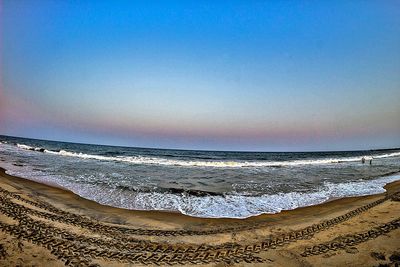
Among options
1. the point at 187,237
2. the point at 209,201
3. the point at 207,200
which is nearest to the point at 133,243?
the point at 187,237

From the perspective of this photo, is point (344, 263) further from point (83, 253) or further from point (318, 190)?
point (318, 190)

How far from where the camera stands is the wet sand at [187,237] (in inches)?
199

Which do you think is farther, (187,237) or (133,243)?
(187,237)

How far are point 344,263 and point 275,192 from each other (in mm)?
8414

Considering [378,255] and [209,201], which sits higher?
[378,255]

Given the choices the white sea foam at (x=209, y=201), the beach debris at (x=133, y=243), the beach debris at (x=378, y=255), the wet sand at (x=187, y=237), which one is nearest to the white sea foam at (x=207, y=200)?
the white sea foam at (x=209, y=201)

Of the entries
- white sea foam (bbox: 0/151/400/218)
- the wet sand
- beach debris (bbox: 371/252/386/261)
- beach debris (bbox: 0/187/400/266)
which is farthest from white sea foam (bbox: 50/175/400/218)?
beach debris (bbox: 371/252/386/261)

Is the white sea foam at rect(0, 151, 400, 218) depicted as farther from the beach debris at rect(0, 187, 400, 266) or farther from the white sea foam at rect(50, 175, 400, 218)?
the beach debris at rect(0, 187, 400, 266)

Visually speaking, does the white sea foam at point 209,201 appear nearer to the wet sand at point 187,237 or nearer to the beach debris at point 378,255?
the wet sand at point 187,237

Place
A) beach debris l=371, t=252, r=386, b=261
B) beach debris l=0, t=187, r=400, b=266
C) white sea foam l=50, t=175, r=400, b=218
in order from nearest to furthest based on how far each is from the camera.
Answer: beach debris l=371, t=252, r=386, b=261 < beach debris l=0, t=187, r=400, b=266 < white sea foam l=50, t=175, r=400, b=218

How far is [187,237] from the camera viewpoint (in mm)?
6504

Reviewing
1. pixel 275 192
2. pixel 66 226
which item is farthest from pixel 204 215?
pixel 275 192

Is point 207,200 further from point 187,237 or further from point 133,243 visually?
point 133,243

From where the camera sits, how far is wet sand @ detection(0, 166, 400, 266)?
5059mm
